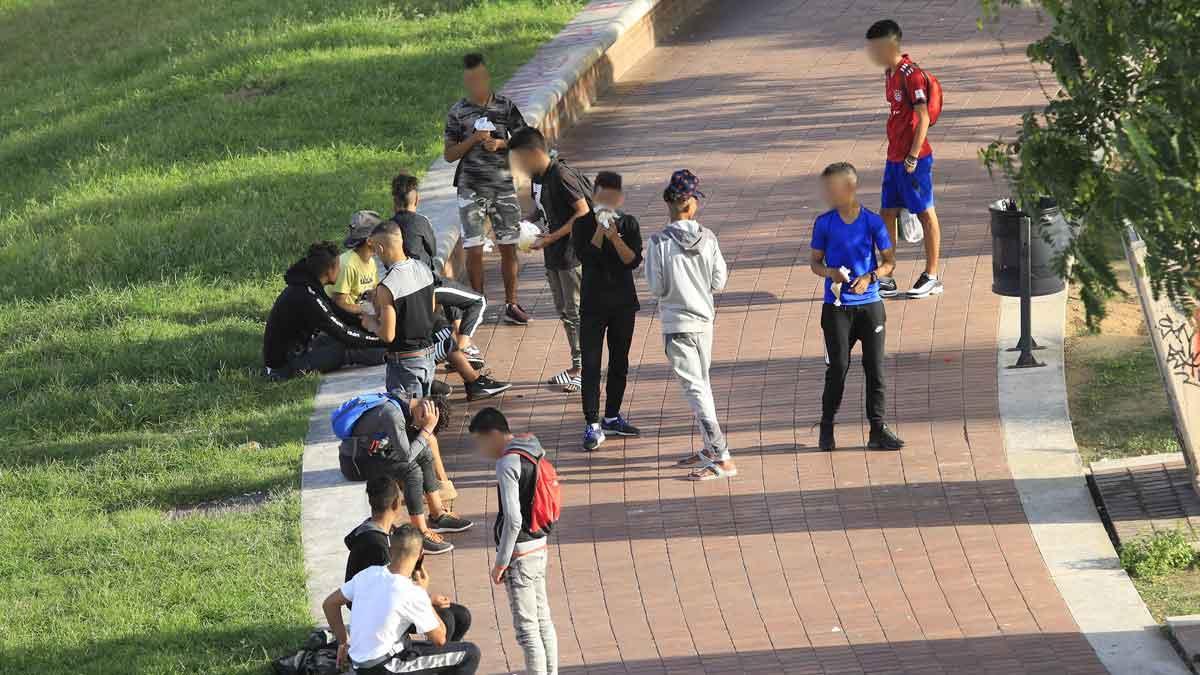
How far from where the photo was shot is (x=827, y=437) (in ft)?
33.9

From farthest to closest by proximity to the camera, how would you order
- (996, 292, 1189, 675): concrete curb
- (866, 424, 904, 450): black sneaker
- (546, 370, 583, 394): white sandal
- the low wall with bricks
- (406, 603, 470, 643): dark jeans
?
the low wall with bricks < (546, 370, 583, 394): white sandal < (866, 424, 904, 450): black sneaker < (996, 292, 1189, 675): concrete curb < (406, 603, 470, 643): dark jeans

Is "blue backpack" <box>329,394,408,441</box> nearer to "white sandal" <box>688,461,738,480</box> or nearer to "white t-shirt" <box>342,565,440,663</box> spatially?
"white t-shirt" <box>342,565,440,663</box>

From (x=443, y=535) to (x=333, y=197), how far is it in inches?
233

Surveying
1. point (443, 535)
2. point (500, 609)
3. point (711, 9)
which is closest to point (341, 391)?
point (443, 535)

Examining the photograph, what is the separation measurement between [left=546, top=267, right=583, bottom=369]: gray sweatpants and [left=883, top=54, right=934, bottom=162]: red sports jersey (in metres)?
2.72

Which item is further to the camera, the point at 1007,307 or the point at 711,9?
the point at 711,9

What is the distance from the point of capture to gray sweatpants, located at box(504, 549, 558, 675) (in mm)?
7711

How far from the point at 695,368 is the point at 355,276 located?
10.1ft

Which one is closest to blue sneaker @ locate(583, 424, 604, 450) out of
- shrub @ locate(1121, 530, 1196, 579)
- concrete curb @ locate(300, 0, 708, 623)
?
concrete curb @ locate(300, 0, 708, 623)

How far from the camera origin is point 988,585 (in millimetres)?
8734

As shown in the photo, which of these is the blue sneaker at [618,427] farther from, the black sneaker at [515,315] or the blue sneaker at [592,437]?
the black sneaker at [515,315]

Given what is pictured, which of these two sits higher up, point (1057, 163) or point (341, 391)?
point (1057, 163)

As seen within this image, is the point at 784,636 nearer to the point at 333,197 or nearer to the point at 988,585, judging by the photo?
the point at 988,585

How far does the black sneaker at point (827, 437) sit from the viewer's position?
10.3 meters
